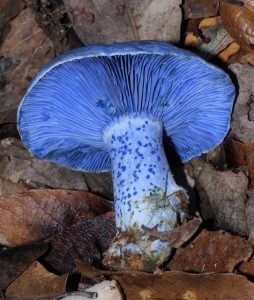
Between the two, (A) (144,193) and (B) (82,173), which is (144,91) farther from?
(B) (82,173)

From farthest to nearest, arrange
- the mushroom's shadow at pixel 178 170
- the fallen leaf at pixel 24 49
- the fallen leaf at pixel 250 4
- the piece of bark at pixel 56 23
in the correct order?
the fallen leaf at pixel 24 49 → the piece of bark at pixel 56 23 → the fallen leaf at pixel 250 4 → the mushroom's shadow at pixel 178 170

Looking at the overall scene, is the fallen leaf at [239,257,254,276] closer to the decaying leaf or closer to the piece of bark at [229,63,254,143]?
the piece of bark at [229,63,254,143]

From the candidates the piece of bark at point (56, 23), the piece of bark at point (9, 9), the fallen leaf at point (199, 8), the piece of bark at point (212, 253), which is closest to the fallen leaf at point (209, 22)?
A: the fallen leaf at point (199, 8)

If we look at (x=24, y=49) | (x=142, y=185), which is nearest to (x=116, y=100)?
(x=142, y=185)

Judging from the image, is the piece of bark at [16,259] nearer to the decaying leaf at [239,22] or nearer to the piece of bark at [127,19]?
the piece of bark at [127,19]

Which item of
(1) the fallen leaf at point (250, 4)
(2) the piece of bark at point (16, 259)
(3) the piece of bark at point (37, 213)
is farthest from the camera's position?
(1) the fallen leaf at point (250, 4)

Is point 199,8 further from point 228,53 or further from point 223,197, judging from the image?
point 223,197
